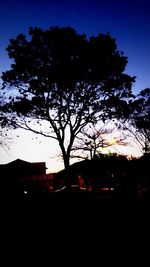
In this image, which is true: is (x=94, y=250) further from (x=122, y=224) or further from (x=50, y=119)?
(x=50, y=119)

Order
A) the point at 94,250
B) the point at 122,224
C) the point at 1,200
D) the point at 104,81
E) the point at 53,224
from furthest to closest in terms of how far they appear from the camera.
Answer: the point at 104,81, the point at 1,200, the point at 53,224, the point at 122,224, the point at 94,250

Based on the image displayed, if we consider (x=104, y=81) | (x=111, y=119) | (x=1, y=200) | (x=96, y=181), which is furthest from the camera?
(x=96, y=181)

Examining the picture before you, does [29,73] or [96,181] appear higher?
[29,73]

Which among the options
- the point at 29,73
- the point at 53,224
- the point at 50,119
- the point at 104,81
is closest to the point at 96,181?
the point at 50,119

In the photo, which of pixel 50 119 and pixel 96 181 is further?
pixel 96 181

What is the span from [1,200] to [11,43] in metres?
9.73

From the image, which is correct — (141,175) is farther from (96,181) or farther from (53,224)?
(96,181)

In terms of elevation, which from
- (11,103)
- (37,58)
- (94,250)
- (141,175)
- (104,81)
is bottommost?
(94,250)

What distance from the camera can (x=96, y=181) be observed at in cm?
2072

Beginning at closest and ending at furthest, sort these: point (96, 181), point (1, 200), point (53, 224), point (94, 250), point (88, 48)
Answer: point (94, 250)
point (53, 224)
point (1, 200)
point (88, 48)
point (96, 181)

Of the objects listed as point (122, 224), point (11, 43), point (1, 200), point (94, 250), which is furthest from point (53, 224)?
point (11, 43)

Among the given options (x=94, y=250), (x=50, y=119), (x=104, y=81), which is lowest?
(x=94, y=250)

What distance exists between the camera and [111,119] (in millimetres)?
17531

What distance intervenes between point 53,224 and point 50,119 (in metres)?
8.71
